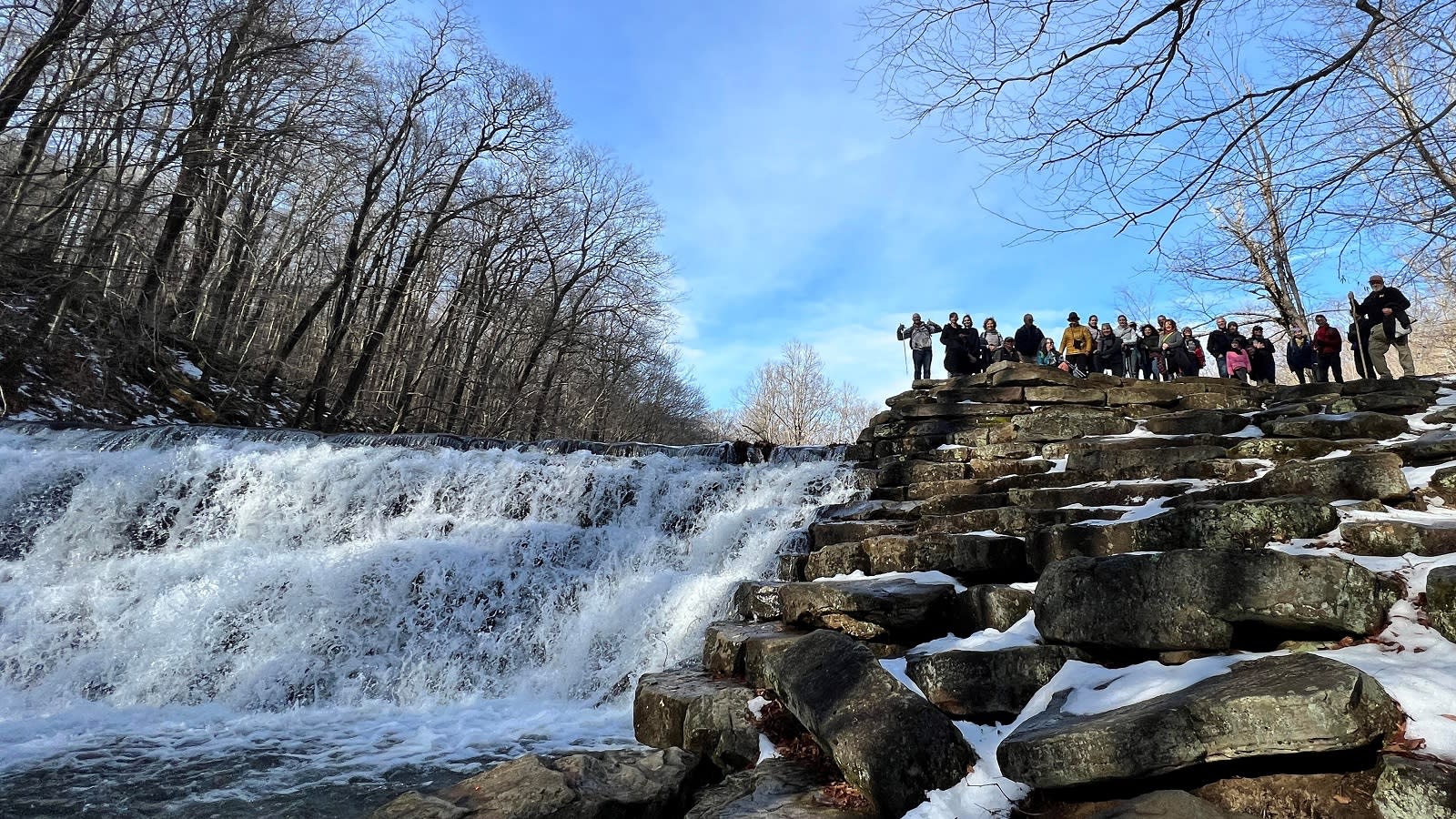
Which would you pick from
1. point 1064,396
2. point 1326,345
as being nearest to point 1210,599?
point 1064,396

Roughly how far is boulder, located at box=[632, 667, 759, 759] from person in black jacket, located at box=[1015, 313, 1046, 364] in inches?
417

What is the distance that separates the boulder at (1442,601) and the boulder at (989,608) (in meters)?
1.76

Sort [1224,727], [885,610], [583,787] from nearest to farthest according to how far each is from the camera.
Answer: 1. [1224,727]
2. [583,787]
3. [885,610]

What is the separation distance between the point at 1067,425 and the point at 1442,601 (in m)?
6.72

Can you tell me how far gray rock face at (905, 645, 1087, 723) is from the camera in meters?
3.63

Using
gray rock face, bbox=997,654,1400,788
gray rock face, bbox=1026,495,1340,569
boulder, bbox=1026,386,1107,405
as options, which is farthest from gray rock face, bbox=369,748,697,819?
boulder, bbox=1026,386,1107,405

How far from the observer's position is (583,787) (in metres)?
3.58

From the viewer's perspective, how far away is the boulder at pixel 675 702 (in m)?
4.34

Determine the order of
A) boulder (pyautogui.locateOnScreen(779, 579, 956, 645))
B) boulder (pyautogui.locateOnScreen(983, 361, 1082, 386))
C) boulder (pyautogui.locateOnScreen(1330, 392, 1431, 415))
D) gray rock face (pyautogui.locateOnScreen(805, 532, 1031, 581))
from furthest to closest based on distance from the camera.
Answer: boulder (pyautogui.locateOnScreen(983, 361, 1082, 386)) < boulder (pyautogui.locateOnScreen(1330, 392, 1431, 415)) < gray rock face (pyautogui.locateOnScreen(805, 532, 1031, 581)) < boulder (pyautogui.locateOnScreen(779, 579, 956, 645))

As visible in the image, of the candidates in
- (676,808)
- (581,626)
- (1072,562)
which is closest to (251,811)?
(676,808)

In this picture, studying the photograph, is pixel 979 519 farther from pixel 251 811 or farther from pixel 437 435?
pixel 437 435

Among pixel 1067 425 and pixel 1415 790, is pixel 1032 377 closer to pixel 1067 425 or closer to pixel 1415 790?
pixel 1067 425

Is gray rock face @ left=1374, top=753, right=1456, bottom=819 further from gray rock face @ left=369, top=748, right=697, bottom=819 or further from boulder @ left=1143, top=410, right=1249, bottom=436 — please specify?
boulder @ left=1143, top=410, right=1249, bottom=436

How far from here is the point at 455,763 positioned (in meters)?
5.01
